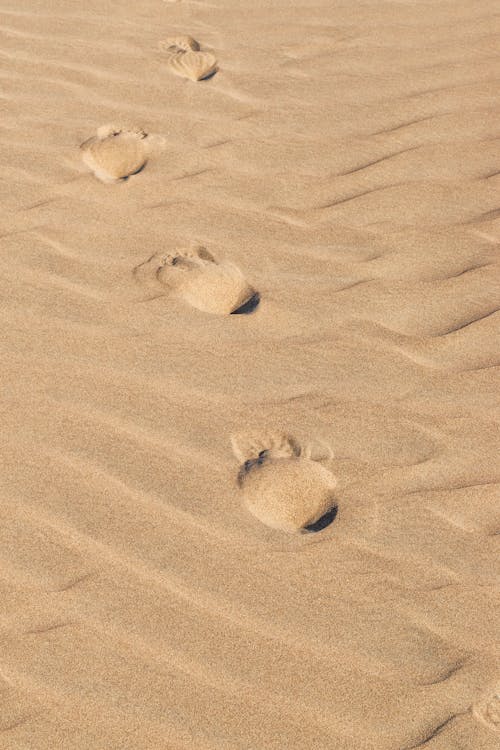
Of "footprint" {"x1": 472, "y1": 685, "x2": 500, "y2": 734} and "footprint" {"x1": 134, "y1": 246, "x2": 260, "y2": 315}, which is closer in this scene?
"footprint" {"x1": 472, "y1": 685, "x2": 500, "y2": 734}

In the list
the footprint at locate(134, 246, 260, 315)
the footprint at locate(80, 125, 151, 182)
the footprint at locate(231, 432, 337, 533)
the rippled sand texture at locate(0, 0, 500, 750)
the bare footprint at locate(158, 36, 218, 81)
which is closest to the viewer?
the rippled sand texture at locate(0, 0, 500, 750)

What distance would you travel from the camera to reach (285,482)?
6.76 feet

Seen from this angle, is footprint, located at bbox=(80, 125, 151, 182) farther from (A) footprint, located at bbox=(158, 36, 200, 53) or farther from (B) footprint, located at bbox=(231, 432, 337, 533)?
(B) footprint, located at bbox=(231, 432, 337, 533)

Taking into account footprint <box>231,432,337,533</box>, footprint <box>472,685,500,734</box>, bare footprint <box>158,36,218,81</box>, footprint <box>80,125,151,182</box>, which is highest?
bare footprint <box>158,36,218,81</box>

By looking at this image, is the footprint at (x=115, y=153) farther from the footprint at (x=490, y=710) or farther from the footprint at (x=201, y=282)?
the footprint at (x=490, y=710)

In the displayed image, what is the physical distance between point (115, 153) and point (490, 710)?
6.43ft

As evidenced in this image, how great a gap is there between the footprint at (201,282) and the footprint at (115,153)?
0.43 meters

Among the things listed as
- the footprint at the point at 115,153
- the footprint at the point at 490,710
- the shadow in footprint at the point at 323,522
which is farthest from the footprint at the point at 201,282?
the footprint at the point at 490,710

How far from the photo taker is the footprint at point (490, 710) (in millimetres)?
1759

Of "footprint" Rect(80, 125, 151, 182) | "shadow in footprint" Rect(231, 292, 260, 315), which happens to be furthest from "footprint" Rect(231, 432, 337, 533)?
"footprint" Rect(80, 125, 151, 182)

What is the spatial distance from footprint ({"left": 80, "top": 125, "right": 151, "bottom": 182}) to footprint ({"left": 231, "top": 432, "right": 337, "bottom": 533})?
3.70 feet

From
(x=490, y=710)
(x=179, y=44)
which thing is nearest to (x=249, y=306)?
(x=490, y=710)

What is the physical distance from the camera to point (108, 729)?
1669mm

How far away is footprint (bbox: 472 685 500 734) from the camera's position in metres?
1.76
